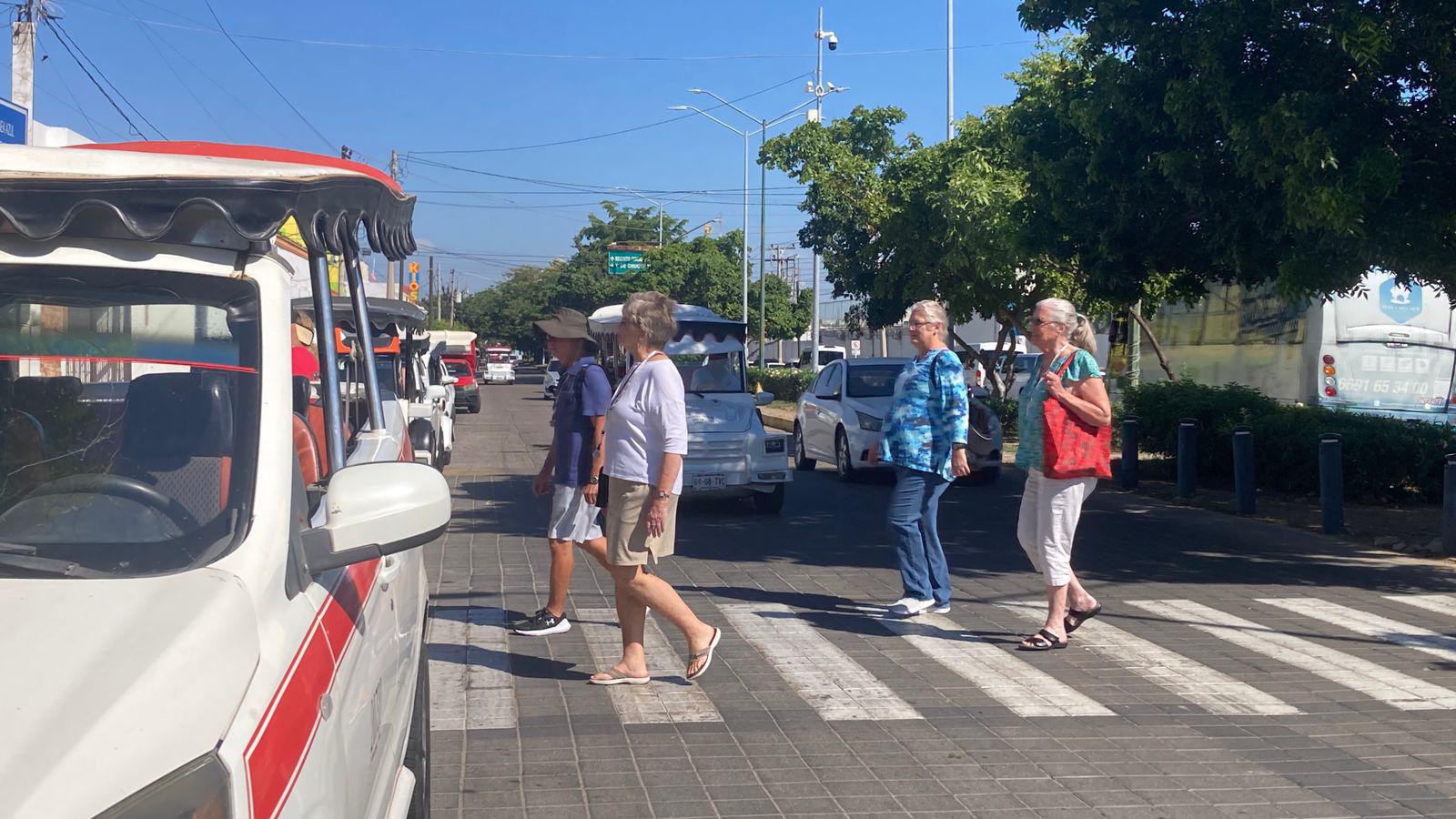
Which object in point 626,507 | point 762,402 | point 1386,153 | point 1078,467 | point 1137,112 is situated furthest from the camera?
point 762,402

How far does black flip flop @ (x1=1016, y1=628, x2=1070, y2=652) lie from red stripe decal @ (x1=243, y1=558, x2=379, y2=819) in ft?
16.6

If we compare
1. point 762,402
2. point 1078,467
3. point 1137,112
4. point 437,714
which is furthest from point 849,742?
point 762,402

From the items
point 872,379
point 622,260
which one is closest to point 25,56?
point 872,379

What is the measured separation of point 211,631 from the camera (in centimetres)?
212

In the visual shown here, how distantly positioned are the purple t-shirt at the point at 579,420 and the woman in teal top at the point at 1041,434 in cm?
226

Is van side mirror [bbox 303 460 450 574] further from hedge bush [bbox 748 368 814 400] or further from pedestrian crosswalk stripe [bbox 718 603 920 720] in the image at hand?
hedge bush [bbox 748 368 814 400]

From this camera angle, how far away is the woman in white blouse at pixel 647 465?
5.86 meters

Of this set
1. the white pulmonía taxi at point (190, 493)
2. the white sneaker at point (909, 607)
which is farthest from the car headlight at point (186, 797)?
the white sneaker at point (909, 607)

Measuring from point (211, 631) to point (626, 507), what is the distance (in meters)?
3.80

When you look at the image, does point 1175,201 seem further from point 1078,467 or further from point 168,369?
point 168,369

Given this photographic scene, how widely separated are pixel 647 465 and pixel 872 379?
11.1 metres

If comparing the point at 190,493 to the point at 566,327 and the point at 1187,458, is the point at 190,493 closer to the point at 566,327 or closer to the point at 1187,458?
the point at 566,327

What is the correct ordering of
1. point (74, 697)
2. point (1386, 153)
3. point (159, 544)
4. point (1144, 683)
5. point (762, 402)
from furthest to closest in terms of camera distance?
point (762, 402)
point (1386, 153)
point (1144, 683)
point (159, 544)
point (74, 697)

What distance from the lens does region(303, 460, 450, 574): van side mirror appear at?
8.48 feet
